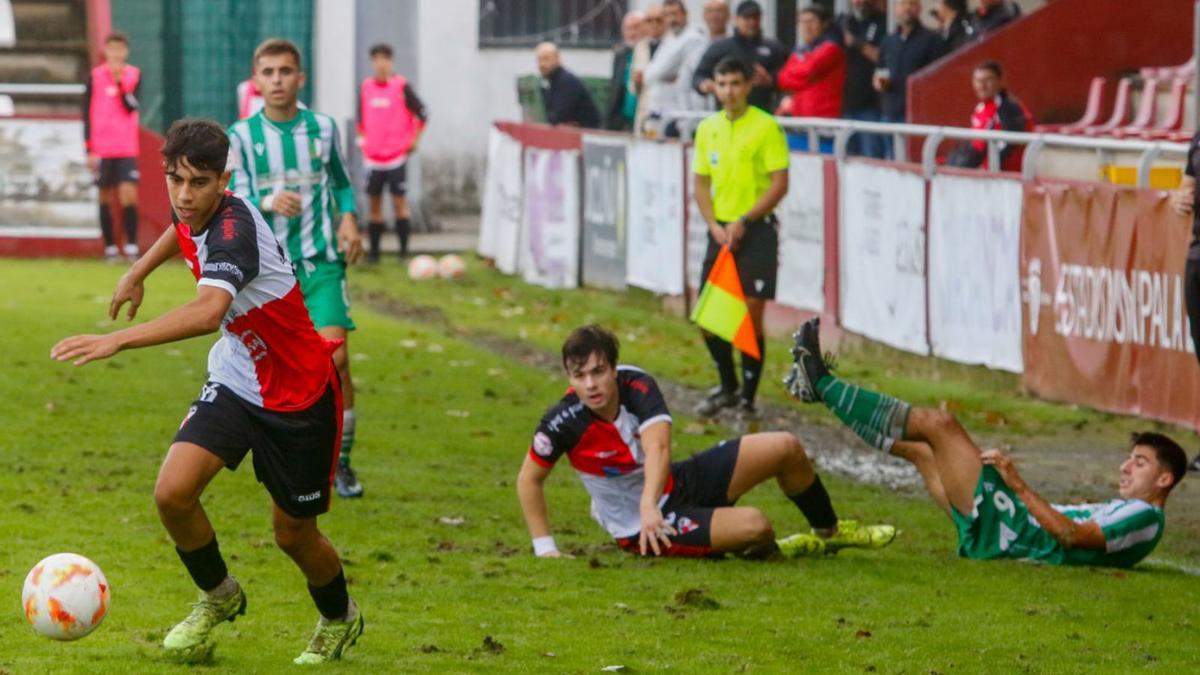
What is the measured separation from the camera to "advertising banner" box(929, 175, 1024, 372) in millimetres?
13898

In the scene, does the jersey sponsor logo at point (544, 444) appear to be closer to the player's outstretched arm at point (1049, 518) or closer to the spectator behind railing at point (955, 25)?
the player's outstretched arm at point (1049, 518)

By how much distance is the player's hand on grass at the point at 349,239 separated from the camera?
10.0 m

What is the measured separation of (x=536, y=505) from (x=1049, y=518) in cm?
205

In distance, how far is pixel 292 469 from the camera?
267 inches

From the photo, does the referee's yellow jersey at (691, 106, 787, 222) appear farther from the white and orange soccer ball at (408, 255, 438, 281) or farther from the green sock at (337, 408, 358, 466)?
the white and orange soccer ball at (408, 255, 438, 281)

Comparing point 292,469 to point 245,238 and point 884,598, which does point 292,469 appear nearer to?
point 245,238

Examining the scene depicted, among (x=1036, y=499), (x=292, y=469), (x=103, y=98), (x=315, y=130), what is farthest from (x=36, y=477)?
(x=103, y=98)

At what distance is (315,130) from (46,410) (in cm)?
359

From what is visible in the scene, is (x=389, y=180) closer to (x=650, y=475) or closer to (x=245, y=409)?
(x=650, y=475)

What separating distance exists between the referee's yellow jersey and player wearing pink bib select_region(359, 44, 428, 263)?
11.0 metres

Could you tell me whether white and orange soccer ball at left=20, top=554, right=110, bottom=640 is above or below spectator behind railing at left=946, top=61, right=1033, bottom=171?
below

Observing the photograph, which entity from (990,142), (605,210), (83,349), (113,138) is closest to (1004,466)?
(83,349)

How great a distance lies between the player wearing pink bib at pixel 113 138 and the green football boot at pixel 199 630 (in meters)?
16.9

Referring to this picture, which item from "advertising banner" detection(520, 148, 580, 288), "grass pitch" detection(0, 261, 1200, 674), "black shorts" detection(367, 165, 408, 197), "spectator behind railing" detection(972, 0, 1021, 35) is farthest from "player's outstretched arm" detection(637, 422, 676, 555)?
"black shorts" detection(367, 165, 408, 197)
